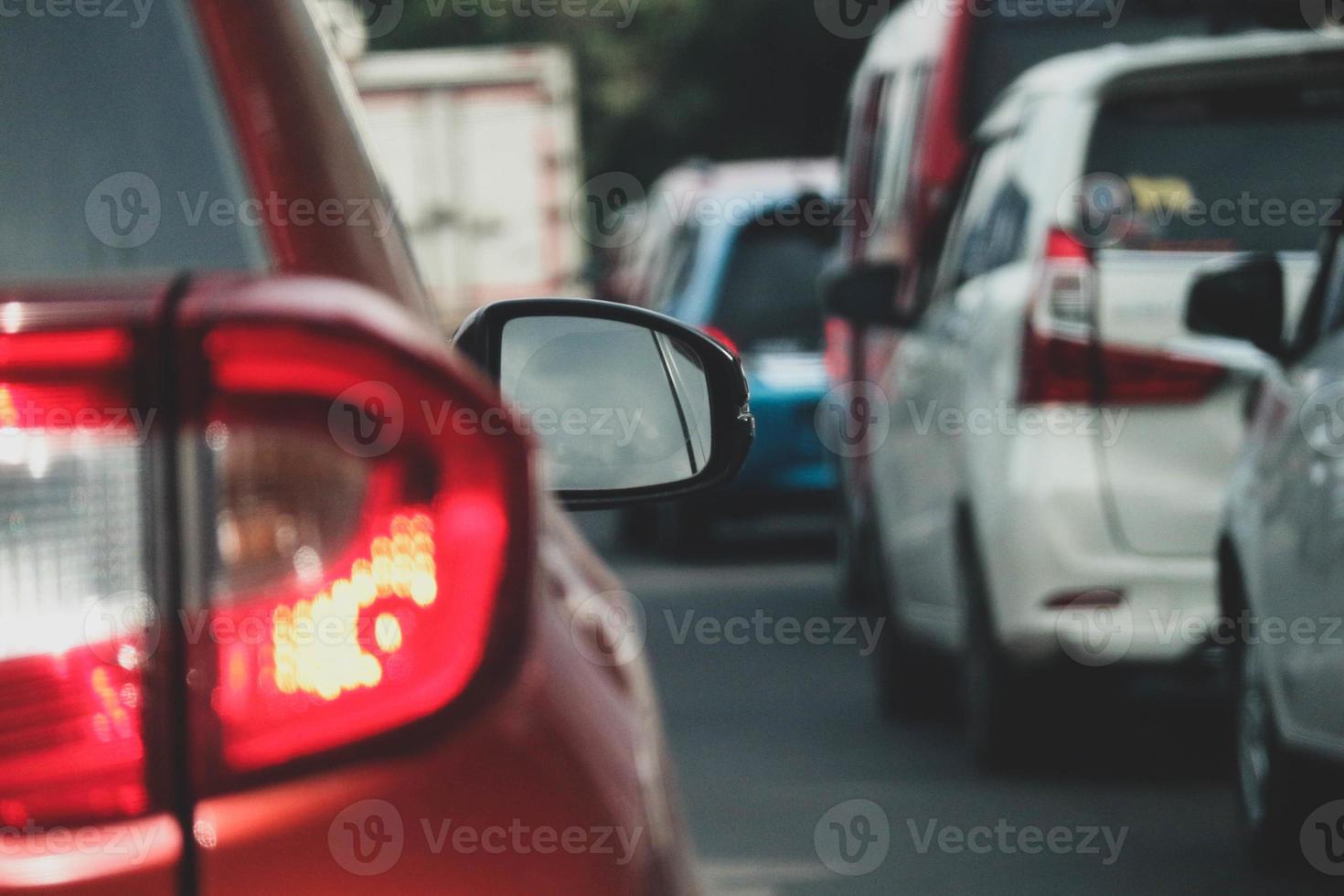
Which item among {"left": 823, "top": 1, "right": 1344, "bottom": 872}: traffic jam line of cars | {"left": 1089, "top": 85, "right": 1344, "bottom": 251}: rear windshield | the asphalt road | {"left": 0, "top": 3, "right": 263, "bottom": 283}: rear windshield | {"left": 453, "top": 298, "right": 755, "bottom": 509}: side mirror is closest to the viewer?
{"left": 0, "top": 3, "right": 263, "bottom": 283}: rear windshield

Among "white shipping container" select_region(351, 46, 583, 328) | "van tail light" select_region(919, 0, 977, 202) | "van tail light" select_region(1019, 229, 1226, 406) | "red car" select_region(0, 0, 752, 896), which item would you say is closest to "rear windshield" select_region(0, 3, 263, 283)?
"red car" select_region(0, 0, 752, 896)

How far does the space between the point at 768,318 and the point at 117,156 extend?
1267cm

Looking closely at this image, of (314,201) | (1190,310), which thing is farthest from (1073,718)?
(314,201)

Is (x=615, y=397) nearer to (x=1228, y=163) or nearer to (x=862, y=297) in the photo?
(x=1228, y=163)

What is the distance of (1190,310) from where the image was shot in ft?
20.8

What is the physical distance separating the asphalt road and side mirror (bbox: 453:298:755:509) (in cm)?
366

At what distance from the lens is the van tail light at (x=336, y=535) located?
1.54 meters

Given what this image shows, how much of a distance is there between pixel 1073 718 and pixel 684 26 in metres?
36.3

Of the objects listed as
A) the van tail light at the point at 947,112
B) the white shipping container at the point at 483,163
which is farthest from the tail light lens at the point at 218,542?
the white shipping container at the point at 483,163

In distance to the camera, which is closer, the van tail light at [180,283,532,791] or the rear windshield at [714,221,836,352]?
the van tail light at [180,283,532,791]

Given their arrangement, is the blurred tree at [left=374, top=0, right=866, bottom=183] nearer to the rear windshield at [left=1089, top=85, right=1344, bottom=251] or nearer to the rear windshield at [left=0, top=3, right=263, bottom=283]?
the rear windshield at [left=1089, top=85, right=1344, bottom=251]

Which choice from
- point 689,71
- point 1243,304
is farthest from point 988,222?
point 689,71

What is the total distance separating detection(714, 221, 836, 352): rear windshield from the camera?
14586 mm

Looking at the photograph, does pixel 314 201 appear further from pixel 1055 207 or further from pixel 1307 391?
pixel 1055 207
